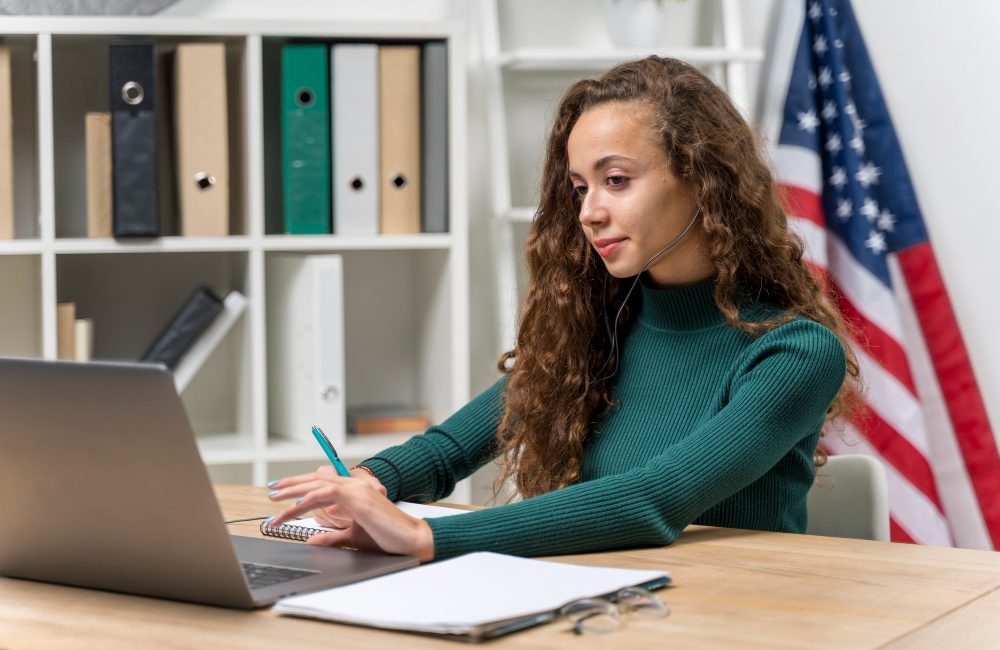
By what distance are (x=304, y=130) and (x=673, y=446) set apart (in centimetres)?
124

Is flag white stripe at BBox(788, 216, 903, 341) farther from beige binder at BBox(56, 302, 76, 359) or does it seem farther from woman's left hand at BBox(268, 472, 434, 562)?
woman's left hand at BBox(268, 472, 434, 562)

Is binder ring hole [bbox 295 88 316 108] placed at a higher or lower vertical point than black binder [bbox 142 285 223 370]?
higher

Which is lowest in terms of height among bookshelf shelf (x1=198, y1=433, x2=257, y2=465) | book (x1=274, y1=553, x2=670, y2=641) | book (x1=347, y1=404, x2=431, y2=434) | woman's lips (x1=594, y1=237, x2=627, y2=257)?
bookshelf shelf (x1=198, y1=433, x2=257, y2=465)

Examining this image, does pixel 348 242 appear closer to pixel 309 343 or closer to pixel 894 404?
pixel 309 343

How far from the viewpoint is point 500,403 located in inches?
67.7

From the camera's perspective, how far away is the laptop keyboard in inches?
41.3

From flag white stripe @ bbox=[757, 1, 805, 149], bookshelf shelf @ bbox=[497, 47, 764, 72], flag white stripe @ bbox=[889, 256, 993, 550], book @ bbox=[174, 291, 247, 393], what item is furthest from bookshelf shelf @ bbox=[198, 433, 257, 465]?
flag white stripe @ bbox=[889, 256, 993, 550]

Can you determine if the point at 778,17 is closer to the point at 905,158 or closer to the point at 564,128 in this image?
the point at 905,158

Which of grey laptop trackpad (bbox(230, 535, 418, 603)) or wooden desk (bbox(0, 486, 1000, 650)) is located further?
grey laptop trackpad (bbox(230, 535, 418, 603))

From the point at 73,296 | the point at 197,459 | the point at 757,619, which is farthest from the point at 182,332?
the point at 757,619

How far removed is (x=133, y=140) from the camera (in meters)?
2.20

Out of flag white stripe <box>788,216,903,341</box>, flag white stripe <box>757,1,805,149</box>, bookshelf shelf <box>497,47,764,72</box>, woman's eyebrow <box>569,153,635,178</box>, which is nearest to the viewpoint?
woman's eyebrow <box>569,153,635,178</box>

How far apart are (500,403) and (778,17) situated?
1.44 m

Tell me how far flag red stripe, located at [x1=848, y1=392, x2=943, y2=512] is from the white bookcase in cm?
86
